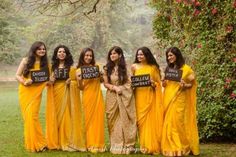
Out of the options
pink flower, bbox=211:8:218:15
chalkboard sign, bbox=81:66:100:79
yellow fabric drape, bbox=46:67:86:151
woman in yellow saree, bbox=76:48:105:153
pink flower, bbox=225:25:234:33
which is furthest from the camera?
pink flower, bbox=211:8:218:15

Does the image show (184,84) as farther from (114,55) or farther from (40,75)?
(40,75)

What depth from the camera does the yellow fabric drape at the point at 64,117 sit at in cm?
718

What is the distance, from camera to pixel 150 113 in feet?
22.9

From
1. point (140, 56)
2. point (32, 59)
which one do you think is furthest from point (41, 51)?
point (140, 56)

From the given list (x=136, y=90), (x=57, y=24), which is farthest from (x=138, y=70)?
(x=57, y=24)

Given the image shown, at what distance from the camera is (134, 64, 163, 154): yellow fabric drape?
22.7 ft

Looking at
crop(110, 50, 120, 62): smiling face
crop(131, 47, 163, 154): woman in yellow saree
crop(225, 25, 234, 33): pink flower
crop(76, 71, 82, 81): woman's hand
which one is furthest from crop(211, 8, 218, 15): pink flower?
crop(76, 71, 82, 81): woman's hand

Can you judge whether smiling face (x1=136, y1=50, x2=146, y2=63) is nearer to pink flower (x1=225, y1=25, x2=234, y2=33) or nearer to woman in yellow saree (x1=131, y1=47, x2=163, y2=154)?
woman in yellow saree (x1=131, y1=47, x2=163, y2=154)

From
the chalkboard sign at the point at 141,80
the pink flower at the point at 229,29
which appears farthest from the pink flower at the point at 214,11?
the chalkboard sign at the point at 141,80

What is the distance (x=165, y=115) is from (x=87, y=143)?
4.44ft

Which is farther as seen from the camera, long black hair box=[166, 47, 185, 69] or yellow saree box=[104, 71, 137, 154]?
yellow saree box=[104, 71, 137, 154]

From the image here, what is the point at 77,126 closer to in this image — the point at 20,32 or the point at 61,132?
the point at 61,132

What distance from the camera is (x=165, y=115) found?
6.91 metres

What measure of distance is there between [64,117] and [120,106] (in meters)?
0.97
